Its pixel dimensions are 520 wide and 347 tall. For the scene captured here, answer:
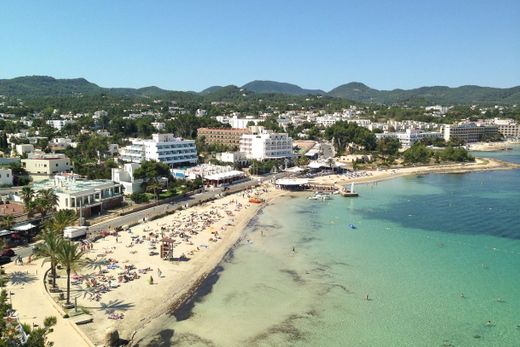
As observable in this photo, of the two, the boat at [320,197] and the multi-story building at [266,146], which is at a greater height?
the multi-story building at [266,146]

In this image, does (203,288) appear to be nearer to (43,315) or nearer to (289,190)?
(43,315)

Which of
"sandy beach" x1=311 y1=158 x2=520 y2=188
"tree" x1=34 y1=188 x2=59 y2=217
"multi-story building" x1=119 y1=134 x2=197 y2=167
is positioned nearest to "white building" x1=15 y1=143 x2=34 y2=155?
"multi-story building" x1=119 y1=134 x2=197 y2=167

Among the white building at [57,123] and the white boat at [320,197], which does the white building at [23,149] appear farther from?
the white building at [57,123]

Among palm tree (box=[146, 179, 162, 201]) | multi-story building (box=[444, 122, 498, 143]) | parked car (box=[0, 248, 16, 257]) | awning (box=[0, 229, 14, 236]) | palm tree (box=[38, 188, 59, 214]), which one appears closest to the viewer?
parked car (box=[0, 248, 16, 257])

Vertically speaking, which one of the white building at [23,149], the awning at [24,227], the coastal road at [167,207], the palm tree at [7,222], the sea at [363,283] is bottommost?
the sea at [363,283]

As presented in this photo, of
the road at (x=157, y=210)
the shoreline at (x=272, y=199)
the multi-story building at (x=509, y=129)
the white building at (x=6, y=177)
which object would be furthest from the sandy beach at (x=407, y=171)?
the multi-story building at (x=509, y=129)

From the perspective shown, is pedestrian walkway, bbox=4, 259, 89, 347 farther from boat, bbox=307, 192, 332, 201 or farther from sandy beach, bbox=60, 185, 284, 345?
boat, bbox=307, 192, 332, 201

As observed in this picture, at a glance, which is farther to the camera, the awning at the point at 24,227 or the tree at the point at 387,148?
the tree at the point at 387,148
